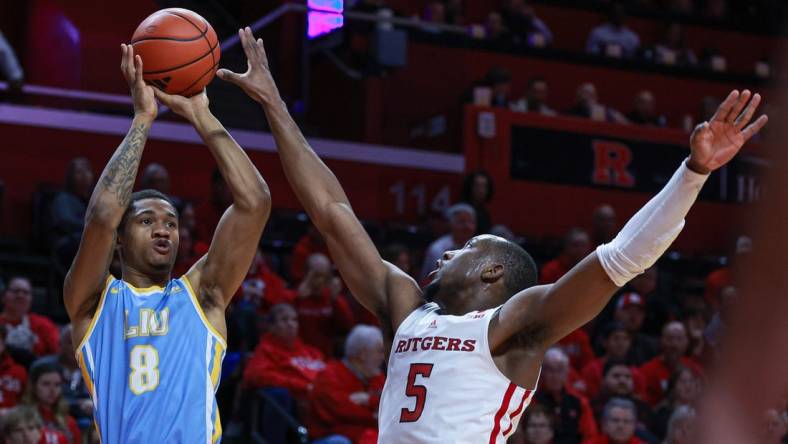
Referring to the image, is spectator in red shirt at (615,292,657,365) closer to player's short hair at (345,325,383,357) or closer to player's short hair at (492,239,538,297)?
player's short hair at (345,325,383,357)

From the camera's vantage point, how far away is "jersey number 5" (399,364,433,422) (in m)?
4.88

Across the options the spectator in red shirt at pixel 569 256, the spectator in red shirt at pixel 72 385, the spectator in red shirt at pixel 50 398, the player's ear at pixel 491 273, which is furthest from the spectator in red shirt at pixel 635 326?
the player's ear at pixel 491 273

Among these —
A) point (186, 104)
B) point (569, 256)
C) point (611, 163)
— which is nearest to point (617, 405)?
point (569, 256)

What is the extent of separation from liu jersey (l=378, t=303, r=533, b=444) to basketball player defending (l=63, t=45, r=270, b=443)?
2.45 feet

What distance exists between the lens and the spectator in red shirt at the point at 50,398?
853 centimetres

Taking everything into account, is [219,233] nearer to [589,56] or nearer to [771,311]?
[771,311]

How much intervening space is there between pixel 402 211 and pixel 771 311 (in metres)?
4.06

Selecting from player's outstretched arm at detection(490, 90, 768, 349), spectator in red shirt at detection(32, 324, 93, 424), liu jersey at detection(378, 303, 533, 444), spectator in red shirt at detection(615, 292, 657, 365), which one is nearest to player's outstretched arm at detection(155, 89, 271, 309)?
liu jersey at detection(378, 303, 533, 444)

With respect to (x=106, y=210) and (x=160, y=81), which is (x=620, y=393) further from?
(x=106, y=210)

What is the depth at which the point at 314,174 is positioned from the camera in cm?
562

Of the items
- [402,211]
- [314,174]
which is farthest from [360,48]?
[314,174]

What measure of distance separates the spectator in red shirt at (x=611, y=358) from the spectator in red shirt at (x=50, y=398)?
175 inches

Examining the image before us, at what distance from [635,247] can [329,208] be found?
1612mm

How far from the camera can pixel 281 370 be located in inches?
396
